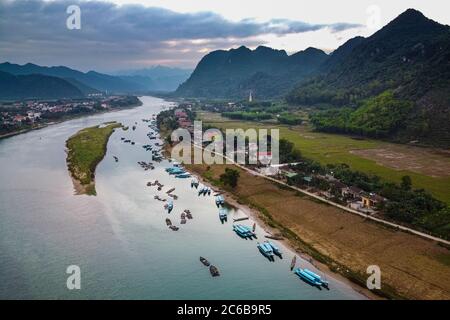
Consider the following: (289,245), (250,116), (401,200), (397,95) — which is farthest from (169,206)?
(250,116)

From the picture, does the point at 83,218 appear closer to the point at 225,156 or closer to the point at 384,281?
the point at 384,281

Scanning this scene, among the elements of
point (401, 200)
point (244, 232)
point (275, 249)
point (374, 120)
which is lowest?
point (275, 249)

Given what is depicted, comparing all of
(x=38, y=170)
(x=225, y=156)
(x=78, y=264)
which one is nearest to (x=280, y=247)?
(x=78, y=264)

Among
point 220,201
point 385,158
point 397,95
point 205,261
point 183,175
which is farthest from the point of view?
point 397,95

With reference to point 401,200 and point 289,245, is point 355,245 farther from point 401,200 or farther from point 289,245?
point 401,200

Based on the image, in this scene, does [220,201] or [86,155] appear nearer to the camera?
[220,201]

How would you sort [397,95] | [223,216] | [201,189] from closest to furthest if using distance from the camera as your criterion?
[223,216]
[201,189]
[397,95]

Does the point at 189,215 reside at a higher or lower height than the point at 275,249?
higher
